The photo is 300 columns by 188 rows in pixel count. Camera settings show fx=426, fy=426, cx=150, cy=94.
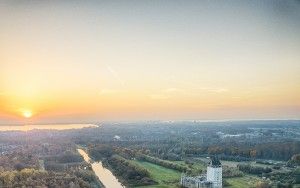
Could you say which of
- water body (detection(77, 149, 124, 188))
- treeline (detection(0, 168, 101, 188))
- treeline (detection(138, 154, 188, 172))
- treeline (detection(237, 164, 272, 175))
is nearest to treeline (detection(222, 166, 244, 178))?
treeline (detection(237, 164, 272, 175))

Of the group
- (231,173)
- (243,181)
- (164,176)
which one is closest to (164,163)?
(164,176)

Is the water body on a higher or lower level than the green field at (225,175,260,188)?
lower

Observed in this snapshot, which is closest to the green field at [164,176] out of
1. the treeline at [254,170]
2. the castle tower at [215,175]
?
the castle tower at [215,175]

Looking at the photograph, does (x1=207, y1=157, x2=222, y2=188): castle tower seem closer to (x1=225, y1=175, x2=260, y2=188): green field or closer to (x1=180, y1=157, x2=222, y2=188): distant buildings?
(x1=180, y1=157, x2=222, y2=188): distant buildings

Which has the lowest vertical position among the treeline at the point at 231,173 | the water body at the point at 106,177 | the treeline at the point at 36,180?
the water body at the point at 106,177

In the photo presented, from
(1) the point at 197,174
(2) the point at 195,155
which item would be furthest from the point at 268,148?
(1) the point at 197,174

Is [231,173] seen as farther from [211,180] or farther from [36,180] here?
[36,180]

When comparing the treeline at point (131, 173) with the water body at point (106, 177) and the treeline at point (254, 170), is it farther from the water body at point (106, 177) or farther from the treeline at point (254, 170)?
the treeline at point (254, 170)

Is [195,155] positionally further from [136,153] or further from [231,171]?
[231,171]
